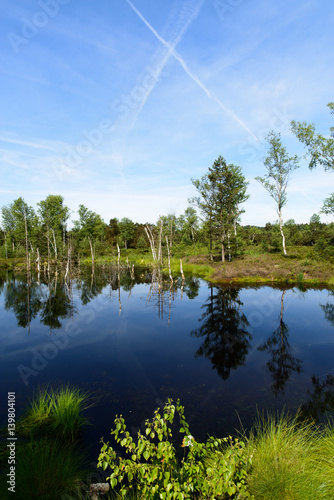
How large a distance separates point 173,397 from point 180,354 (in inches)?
137

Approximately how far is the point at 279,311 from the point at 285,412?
1107cm

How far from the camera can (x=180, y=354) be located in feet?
38.1

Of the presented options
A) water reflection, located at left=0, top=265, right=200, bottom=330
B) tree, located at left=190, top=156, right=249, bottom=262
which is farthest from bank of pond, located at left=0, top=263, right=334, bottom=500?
tree, located at left=190, top=156, right=249, bottom=262

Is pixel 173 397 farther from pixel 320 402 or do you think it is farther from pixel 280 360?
pixel 280 360

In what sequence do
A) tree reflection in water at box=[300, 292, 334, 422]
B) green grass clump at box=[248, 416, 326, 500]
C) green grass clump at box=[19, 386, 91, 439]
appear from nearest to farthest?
1. green grass clump at box=[248, 416, 326, 500]
2. green grass clump at box=[19, 386, 91, 439]
3. tree reflection in water at box=[300, 292, 334, 422]

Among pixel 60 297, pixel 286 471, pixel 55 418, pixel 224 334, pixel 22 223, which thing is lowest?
pixel 224 334

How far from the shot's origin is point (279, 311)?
57.5 feet

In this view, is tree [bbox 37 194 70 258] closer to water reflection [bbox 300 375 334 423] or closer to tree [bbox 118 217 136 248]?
tree [bbox 118 217 136 248]

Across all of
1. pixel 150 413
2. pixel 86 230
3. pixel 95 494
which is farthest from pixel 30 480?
pixel 86 230

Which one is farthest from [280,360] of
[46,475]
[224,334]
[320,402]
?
[46,475]

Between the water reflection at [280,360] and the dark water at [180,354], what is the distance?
1.7 inches

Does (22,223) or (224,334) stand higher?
(22,223)

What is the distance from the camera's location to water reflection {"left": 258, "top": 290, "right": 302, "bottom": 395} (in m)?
9.25

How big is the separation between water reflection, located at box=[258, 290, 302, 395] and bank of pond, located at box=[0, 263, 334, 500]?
0.08m
